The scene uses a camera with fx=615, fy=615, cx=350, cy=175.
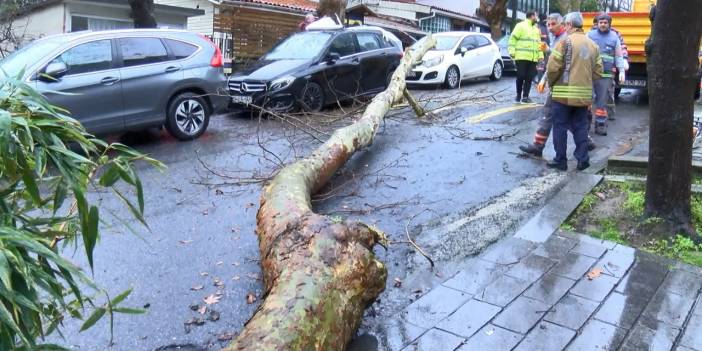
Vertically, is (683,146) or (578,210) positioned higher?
(683,146)

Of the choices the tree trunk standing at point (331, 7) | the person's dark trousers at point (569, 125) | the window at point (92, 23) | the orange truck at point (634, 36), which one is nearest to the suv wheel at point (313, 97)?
the person's dark trousers at point (569, 125)

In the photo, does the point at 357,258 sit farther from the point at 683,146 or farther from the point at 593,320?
the point at 683,146

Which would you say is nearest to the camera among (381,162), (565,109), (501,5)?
(565,109)

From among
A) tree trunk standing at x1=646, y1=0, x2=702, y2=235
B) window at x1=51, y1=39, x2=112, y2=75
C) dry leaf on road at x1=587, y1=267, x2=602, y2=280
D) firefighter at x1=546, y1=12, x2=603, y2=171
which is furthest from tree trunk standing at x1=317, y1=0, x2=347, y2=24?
dry leaf on road at x1=587, y1=267, x2=602, y2=280

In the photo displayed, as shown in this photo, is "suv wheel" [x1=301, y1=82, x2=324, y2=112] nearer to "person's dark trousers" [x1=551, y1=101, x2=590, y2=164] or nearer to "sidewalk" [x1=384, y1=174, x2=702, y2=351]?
"person's dark trousers" [x1=551, y1=101, x2=590, y2=164]

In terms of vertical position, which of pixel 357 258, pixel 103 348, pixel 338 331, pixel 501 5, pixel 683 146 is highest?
pixel 501 5

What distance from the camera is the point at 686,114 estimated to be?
16.7 feet

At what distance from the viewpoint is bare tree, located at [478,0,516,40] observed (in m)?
29.3

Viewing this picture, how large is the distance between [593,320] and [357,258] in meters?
1.54

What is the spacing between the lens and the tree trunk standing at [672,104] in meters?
4.96

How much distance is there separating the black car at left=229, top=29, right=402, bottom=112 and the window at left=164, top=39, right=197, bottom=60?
4.24 feet

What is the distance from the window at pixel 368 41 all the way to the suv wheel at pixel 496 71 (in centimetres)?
576

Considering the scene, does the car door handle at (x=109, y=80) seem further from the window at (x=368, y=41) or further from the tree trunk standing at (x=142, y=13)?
A: the tree trunk standing at (x=142, y=13)

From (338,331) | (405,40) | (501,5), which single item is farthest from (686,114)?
(501,5)
